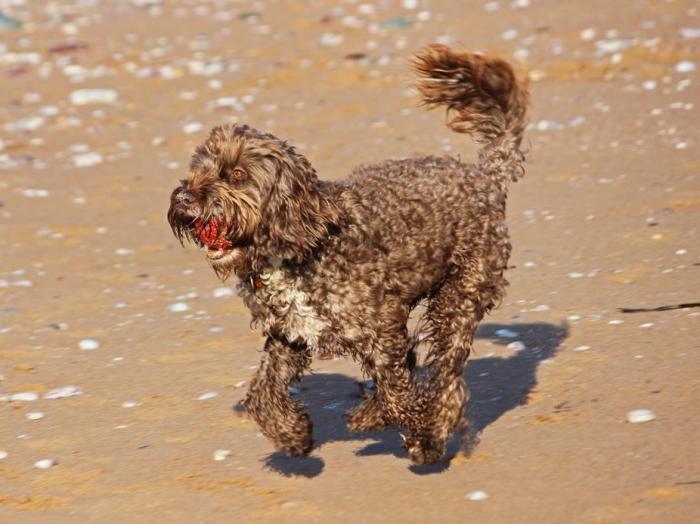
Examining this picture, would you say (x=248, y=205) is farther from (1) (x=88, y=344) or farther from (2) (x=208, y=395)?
(1) (x=88, y=344)

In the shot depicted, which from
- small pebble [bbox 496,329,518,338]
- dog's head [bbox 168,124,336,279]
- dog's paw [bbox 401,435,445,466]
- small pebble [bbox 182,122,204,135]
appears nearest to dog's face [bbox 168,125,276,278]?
dog's head [bbox 168,124,336,279]

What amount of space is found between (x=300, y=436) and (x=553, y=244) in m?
4.63

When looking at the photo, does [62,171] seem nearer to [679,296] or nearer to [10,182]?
[10,182]

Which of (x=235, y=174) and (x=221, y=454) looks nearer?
(x=235, y=174)

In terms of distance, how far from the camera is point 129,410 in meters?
8.10

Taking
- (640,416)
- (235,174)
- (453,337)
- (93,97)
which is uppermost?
(235,174)

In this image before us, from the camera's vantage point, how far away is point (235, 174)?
6.28 metres

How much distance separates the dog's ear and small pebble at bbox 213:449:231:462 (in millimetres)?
1453

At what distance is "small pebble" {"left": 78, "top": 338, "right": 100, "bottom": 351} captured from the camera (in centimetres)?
933

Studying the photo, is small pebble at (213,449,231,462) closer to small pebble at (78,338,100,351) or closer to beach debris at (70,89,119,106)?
small pebble at (78,338,100,351)

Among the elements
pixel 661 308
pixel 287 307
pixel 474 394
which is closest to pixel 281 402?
pixel 287 307

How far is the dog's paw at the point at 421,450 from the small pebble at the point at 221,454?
1.11 meters

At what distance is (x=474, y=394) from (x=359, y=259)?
1761mm

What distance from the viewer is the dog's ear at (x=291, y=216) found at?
247 inches
